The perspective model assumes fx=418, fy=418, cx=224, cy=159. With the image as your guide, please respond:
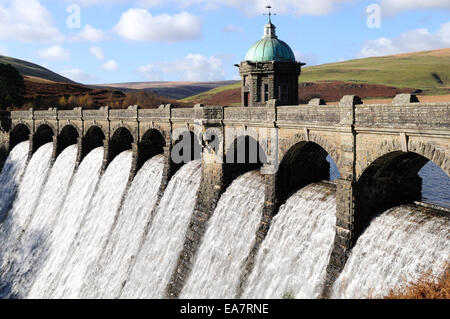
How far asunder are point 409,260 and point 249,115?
14.4 m

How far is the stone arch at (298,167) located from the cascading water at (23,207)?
3291 cm

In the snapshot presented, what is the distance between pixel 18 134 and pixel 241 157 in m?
49.0

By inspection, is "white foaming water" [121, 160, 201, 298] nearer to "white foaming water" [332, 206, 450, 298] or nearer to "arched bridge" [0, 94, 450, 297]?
"arched bridge" [0, 94, 450, 297]

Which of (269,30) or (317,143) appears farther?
(269,30)

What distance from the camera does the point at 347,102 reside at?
724 inches

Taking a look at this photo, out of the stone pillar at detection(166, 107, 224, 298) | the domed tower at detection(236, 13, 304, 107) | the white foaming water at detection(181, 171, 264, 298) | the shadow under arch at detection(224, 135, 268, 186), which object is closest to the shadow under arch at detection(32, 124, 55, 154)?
the domed tower at detection(236, 13, 304, 107)

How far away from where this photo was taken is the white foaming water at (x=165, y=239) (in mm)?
28812

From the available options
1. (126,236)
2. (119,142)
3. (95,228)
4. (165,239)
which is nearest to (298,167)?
(165,239)

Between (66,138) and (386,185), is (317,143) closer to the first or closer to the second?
(386,185)

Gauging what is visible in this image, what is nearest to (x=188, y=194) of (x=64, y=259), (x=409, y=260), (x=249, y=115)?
(x=249, y=115)

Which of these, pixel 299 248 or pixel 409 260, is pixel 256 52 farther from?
pixel 409 260

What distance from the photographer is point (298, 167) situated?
998 inches

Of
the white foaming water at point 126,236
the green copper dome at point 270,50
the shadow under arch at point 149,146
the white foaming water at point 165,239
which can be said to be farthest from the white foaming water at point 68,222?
the green copper dome at point 270,50

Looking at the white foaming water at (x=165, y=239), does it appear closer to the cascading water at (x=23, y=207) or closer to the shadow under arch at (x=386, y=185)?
the shadow under arch at (x=386, y=185)
